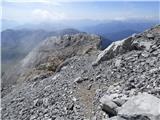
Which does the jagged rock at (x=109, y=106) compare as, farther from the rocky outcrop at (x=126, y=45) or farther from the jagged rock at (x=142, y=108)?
Answer: the rocky outcrop at (x=126, y=45)

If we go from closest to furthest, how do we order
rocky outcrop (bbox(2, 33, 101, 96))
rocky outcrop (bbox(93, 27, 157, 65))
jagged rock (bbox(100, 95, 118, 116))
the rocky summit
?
the rocky summit → jagged rock (bbox(100, 95, 118, 116)) → rocky outcrop (bbox(93, 27, 157, 65)) → rocky outcrop (bbox(2, 33, 101, 96))

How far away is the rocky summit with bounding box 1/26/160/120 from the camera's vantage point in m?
18.9

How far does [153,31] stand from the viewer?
1385 inches

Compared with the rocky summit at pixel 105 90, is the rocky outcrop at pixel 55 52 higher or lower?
lower

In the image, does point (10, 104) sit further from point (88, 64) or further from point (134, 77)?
point (134, 77)

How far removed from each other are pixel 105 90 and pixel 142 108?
26.6 feet

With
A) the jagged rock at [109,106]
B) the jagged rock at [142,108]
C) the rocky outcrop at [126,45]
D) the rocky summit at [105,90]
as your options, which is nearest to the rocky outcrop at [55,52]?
the rocky summit at [105,90]

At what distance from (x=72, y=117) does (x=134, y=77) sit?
17.0 ft

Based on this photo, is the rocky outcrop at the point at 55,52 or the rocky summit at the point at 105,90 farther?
the rocky outcrop at the point at 55,52

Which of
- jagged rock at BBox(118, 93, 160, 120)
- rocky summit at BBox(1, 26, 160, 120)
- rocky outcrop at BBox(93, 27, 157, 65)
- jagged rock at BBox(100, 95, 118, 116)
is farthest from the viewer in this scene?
rocky outcrop at BBox(93, 27, 157, 65)

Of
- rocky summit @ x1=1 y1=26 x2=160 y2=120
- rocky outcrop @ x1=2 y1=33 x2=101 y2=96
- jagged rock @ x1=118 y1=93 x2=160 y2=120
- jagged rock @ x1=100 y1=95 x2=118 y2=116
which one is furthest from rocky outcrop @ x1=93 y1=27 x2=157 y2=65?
jagged rock @ x1=118 y1=93 x2=160 y2=120

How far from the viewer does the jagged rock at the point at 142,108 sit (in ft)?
55.5

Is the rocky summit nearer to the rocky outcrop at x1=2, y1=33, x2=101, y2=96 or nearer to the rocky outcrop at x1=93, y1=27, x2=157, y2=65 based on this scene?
the rocky outcrop at x1=93, y1=27, x2=157, y2=65

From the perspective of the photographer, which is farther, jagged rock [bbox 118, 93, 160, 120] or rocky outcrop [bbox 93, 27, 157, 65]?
rocky outcrop [bbox 93, 27, 157, 65]
